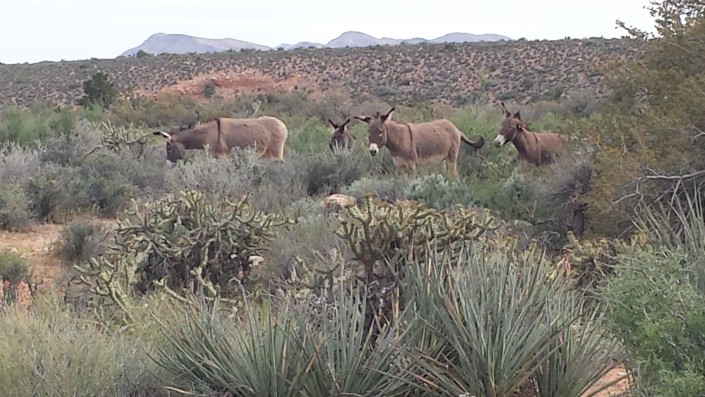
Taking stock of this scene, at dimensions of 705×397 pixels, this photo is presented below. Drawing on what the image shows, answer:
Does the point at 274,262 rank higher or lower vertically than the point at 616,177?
lower

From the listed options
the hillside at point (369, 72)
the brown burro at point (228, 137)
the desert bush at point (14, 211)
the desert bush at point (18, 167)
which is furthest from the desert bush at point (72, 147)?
the hillside at point (369, 72)

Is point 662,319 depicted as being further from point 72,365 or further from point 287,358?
point 72,365

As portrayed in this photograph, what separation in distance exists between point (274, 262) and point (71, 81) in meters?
45.0

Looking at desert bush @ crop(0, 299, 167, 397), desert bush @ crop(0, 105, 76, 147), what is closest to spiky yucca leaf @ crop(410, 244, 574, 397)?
desert bush @ crop(0, 299, 167, 397)

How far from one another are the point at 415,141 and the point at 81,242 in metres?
7.56

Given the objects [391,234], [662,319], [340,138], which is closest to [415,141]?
[340,138]

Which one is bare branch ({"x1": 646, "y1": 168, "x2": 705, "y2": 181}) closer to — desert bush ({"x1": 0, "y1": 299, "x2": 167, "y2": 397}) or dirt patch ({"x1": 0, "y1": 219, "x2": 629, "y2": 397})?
desert bush ({"x1": 0, "y1": 299, "x2": 167, "y2": 397})

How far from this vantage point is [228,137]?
56.0 feet

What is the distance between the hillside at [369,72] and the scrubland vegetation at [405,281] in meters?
26.9

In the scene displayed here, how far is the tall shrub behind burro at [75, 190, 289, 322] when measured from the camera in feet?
24.0

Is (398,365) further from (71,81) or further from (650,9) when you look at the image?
(71,81)

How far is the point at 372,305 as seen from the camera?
5250mm

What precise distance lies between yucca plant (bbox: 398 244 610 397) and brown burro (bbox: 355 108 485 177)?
1012cm

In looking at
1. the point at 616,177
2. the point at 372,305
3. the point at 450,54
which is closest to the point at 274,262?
the point at 372,305
